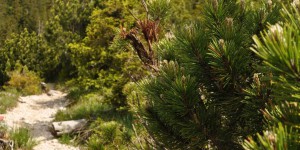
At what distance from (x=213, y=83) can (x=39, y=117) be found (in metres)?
13.7

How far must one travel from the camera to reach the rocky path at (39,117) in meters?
9.92

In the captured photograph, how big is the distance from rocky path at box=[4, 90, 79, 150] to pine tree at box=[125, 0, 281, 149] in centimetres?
801

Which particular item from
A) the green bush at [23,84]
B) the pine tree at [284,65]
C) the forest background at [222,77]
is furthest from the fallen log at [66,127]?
the green bush at [23,84]

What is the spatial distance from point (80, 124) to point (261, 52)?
33.5 ft

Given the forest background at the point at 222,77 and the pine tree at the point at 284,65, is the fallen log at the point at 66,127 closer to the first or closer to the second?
the forest background at the point at 222,77

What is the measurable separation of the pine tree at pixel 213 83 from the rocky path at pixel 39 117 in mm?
8012

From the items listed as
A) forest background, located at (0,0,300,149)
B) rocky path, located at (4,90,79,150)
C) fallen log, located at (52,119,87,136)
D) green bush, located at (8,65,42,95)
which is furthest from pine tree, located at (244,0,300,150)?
green bush, located at (8,65,42,95)

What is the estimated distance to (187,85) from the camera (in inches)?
62.2

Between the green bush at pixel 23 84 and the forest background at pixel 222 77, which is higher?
the forest background at pixel 222 77

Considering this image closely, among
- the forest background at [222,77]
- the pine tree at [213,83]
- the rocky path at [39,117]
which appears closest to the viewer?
the forest background at [222,77]

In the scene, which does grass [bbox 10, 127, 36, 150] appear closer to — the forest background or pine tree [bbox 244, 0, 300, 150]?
the forest background

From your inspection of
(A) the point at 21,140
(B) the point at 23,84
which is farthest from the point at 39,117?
(B) the point at 23,84

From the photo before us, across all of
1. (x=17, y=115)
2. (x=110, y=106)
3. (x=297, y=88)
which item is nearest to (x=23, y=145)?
(x=110, y=106)

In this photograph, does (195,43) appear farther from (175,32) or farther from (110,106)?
(110,106)
